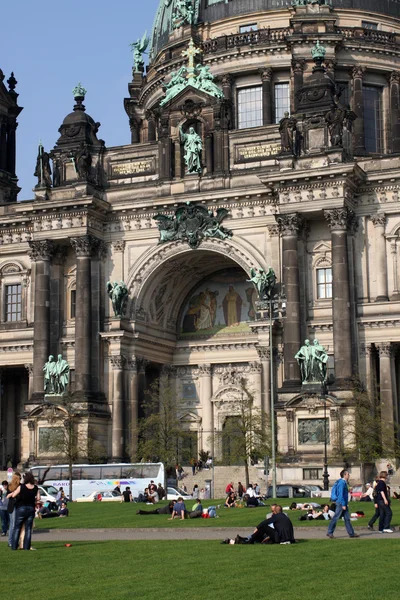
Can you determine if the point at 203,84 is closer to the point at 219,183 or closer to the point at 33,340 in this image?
the point at 219,183

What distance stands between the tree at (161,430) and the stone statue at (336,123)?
17081mm

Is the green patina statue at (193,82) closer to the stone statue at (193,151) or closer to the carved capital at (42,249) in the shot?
the stone statue at (193,151)

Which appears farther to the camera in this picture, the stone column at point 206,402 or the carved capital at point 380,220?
the stone column at point 206,402

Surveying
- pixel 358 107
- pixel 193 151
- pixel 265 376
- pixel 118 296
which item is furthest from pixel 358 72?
pixel 265 376

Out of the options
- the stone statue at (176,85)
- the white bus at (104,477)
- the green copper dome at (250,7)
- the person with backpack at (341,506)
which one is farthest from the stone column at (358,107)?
the person with backpack at (341,506)

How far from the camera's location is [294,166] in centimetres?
5712

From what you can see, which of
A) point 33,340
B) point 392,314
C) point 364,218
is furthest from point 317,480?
point 33,340

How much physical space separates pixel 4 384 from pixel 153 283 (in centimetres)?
1236

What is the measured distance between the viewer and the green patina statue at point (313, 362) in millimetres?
54219

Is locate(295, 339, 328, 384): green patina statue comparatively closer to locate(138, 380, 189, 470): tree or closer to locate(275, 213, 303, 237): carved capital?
locate(275, 213, 303, 237): carved capital

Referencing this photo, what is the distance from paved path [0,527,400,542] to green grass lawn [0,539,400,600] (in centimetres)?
215

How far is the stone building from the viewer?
2207 inches

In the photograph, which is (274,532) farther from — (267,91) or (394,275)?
(267,91)

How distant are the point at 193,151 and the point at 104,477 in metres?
19.5
